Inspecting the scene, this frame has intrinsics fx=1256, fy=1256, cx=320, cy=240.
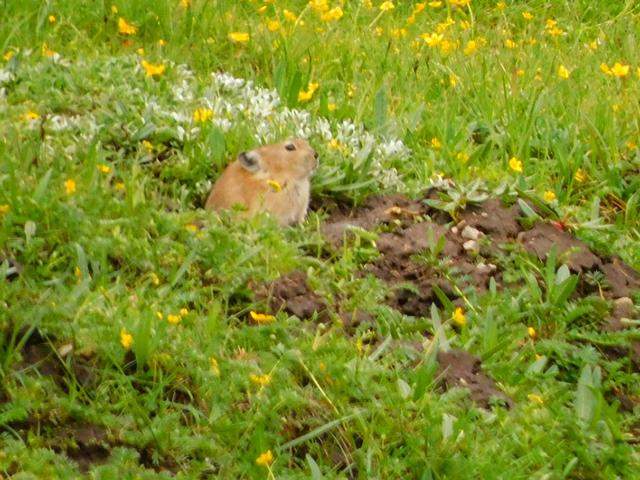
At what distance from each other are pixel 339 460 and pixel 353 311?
99 centimetres

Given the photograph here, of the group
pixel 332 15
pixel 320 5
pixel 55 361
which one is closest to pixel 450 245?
pixel 55 361

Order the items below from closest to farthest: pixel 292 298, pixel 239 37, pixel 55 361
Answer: pixel 55 361 → pixel 292 298 → pixel 239 37

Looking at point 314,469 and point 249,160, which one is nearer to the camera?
point 314,469

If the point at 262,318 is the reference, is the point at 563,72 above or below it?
below

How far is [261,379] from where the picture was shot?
13.7 ft

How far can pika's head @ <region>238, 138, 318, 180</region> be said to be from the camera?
5625 millimetres

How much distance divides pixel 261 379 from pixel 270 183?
1589 mm

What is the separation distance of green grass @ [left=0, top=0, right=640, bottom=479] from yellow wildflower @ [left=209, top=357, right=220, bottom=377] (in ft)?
0.08

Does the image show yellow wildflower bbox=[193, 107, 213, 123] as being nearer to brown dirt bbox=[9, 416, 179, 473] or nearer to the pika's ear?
the pika's ear

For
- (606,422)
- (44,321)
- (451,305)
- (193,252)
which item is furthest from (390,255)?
(44,321)

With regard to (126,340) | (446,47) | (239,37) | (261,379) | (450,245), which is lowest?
(446,47)

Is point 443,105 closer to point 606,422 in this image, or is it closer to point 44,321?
point 606,422

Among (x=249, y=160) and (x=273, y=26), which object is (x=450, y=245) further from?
(x=273, y=26)

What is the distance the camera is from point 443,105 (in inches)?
284
